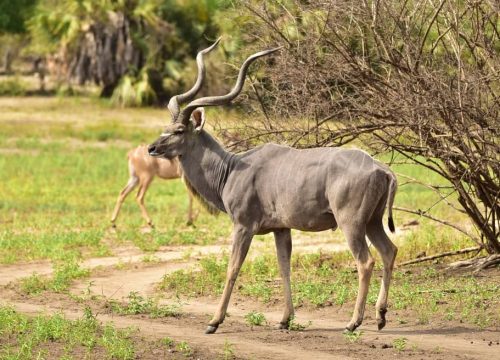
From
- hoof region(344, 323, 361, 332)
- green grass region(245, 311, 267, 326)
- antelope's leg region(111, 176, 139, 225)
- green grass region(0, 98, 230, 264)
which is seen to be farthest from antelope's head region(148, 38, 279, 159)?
antelope's leg region(111, 176, 139, 225)

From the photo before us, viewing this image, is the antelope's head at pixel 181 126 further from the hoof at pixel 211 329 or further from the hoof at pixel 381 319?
the hoof at pixel 381 319

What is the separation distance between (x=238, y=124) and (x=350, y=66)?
169cm

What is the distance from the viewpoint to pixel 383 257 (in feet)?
28.3

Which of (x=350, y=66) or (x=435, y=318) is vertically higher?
(x=350, y=66)

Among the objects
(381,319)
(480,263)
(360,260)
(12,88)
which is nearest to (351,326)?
(381,319)

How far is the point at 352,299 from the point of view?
31.9ft

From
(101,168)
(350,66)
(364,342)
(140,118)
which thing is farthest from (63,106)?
(364,342)

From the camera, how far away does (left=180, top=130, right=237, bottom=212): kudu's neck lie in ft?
30.0

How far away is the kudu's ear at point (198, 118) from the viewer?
9.09 m

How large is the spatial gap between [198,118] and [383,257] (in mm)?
1845

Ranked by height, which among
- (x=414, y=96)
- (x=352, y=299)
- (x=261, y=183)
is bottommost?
(x=352, y=299)

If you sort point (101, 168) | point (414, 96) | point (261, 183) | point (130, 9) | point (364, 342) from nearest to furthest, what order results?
point (364, 342) → point (261, 183) → point (414, 96) → point (101, 168) → point (130, 9)

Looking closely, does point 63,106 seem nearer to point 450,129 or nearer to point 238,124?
point 238,124

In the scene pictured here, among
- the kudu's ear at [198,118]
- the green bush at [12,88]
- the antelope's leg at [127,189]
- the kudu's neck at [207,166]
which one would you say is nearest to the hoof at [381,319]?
the kudu's neck at [207,166]
